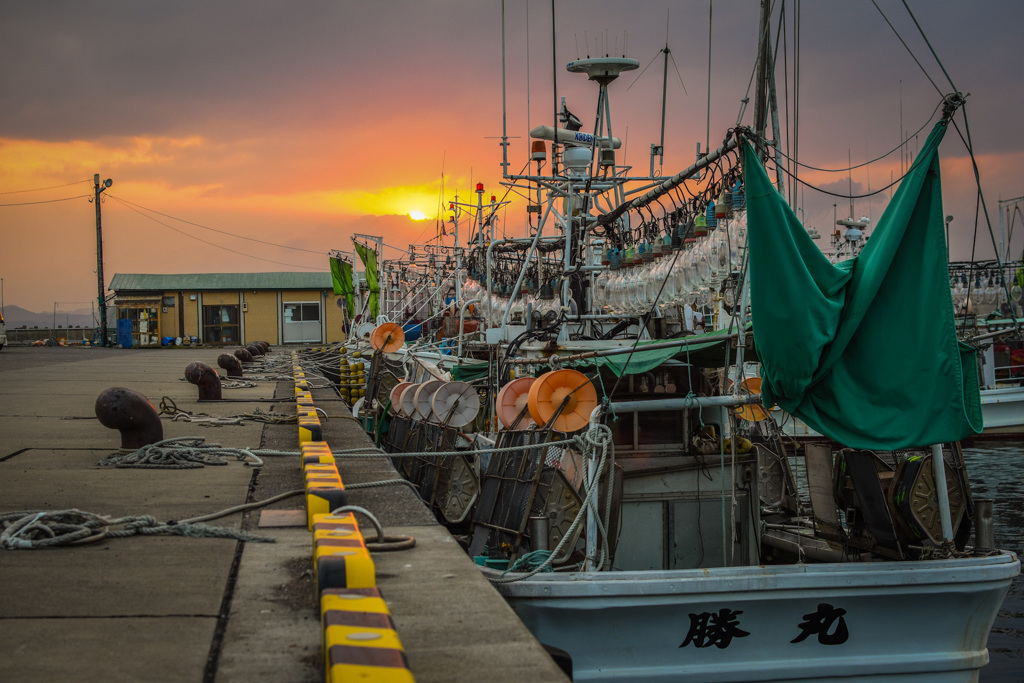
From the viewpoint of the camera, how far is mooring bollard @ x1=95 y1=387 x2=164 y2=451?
306 inches

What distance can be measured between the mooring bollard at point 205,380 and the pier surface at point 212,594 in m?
6.69

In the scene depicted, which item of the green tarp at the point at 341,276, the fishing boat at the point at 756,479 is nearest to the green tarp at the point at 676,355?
the fishing boat at the point at 756,479

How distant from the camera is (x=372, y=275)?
3145cm

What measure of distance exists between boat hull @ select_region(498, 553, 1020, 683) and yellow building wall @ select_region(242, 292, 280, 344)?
49887 millimetres

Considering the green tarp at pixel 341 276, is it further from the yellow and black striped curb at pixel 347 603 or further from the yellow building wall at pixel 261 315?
the yellow and black striped curb at pixel 347 603

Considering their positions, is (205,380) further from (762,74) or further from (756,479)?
(762,74)

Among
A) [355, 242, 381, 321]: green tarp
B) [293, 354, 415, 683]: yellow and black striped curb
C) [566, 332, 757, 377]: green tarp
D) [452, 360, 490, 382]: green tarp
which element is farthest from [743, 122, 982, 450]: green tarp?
[355, 242, 381, 321]: green tarp

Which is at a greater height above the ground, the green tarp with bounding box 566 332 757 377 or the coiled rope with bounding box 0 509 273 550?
the green tarp with bounding box 566 332 757 377

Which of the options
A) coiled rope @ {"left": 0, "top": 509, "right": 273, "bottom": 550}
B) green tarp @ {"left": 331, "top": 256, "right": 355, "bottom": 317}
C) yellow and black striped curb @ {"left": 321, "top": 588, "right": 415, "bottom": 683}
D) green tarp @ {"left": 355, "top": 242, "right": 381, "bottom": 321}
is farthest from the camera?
green tarp @ {"left": 331, "top": 256, "right": 355, "bottom": 317}

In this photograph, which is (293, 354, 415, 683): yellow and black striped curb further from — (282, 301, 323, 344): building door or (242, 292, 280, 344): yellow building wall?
(242, 292, 280, 344): yellow building wall

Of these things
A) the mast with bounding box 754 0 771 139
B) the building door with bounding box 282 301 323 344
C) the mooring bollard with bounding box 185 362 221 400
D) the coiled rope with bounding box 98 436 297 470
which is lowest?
the coiled rope with bounding box 98 436 297 470

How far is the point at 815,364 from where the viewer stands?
5.91m

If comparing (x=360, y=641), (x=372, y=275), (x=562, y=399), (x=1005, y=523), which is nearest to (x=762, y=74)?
(x=562, y=399)

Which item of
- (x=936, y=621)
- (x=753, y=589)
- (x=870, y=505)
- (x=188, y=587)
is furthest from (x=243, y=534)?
(x=936, y=621)
